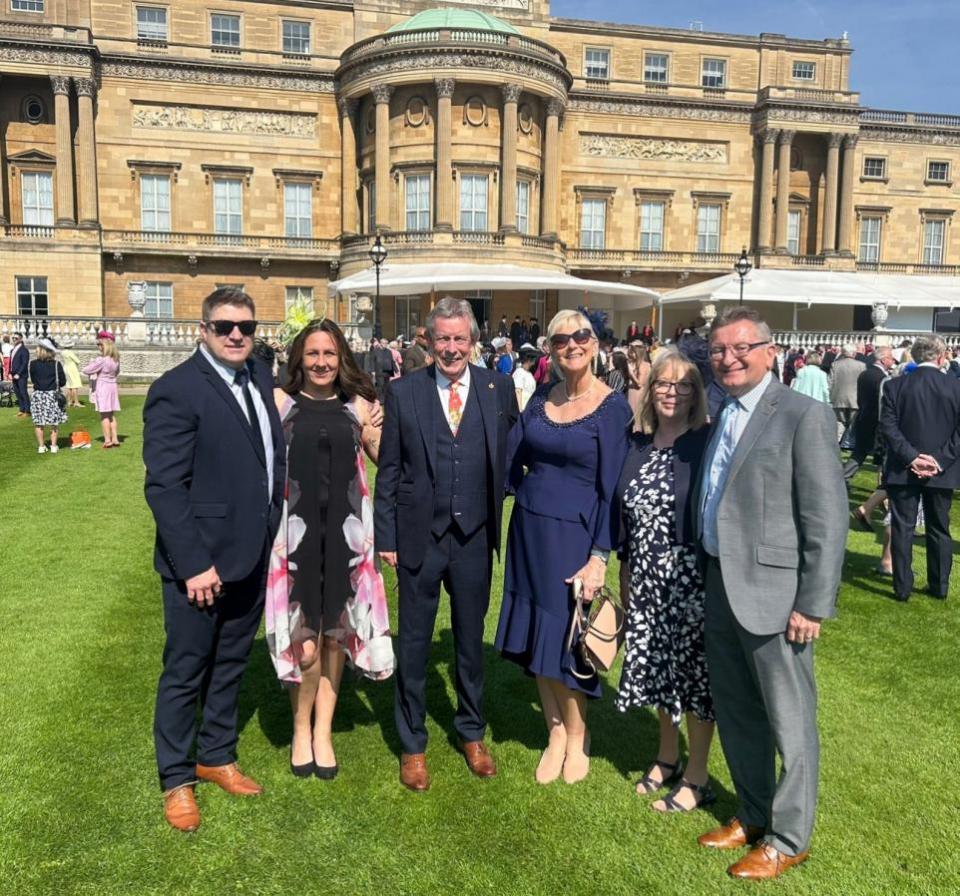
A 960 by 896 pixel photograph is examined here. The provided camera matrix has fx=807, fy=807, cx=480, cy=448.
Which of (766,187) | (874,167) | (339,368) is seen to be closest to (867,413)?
(339,368)

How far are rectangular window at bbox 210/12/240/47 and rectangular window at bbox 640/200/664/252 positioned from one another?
2037 cm

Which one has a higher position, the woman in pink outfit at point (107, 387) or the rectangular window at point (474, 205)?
the rectangular window at point (474, 205)

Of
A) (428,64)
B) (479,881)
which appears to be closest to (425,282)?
(428,64)

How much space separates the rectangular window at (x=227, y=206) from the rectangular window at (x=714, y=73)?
23.6m

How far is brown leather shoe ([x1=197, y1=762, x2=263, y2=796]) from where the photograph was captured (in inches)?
161

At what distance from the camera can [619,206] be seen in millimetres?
38594

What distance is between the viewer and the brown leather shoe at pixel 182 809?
12.3 ft

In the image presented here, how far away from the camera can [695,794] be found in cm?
401

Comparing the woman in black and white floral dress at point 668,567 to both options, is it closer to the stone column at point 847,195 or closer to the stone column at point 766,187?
the stone column at point 766,187

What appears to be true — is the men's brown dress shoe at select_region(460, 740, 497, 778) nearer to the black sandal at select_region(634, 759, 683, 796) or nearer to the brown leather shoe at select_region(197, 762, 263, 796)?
the black sandal at select_region(634, 759, 683, 796)

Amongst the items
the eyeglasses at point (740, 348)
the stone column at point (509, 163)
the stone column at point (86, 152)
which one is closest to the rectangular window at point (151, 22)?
the stone column at point (86, 152)

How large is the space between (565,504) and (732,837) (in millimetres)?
1690

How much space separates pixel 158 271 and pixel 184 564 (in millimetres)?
35244

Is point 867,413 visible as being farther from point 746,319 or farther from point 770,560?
point 770,560
